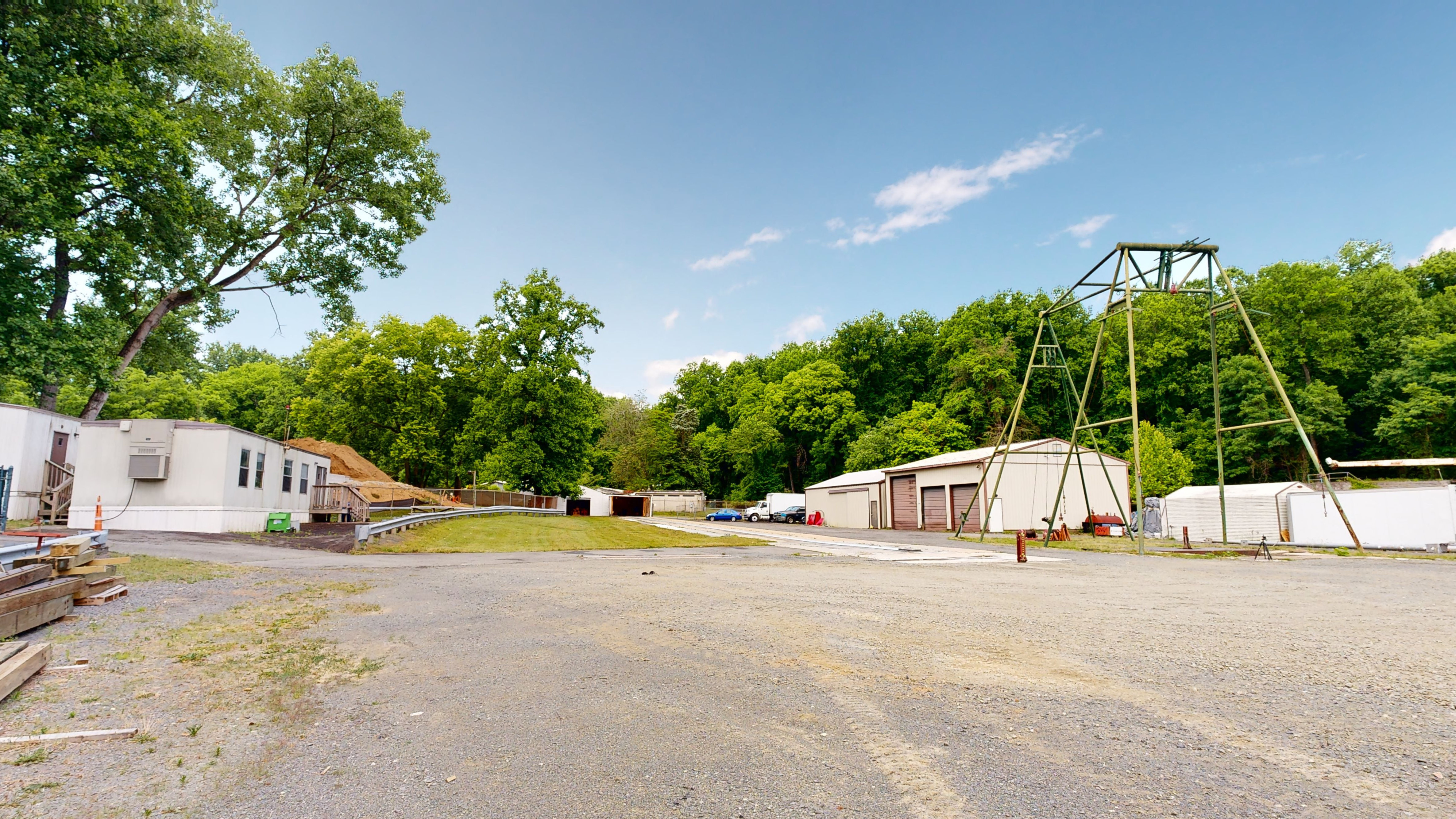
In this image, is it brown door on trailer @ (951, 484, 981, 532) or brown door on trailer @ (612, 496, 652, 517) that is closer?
brown door on trailer @ (951, 484, 981, 532)

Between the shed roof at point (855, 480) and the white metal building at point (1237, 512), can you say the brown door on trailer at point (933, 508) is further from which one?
the white metal building at point (1237, 512)

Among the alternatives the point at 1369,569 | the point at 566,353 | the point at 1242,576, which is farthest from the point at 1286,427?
the point at 566,353

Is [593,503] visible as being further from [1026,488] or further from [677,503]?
[1026,488]

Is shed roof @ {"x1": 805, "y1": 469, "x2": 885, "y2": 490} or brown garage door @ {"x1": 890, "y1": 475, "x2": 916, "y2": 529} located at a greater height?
shed roof @ {"x1": 805, "y1": 469, "x2": 885, "y2": 490}

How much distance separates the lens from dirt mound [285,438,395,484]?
38844 mm

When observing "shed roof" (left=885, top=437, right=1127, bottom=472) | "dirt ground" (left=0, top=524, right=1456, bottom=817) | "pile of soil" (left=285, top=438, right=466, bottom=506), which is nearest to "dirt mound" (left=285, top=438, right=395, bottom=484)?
"pile of soil" (left=285, top=438, right=466, bottom=506)

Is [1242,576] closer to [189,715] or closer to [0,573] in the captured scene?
[189,715]

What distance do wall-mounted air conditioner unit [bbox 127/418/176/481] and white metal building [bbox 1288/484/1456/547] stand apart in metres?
33.8

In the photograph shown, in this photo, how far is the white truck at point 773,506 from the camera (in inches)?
2127

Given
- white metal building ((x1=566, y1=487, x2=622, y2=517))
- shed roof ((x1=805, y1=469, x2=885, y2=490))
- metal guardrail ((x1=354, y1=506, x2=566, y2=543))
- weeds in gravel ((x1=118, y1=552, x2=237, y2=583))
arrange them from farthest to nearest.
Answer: white metal building ((x1=566, y1=487, x2=622, y2=517)) → shed roof ((x1=805, y1=469, x2=885, y2=490)) → metal guardrail ((x1=354, y1=506, x2=566, y2=543)) → weeds in gravel ((x1=118, y1=552, x2=237, y2=583))

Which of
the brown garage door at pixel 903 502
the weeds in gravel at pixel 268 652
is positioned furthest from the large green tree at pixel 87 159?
the brown garage door at pixel 903 502

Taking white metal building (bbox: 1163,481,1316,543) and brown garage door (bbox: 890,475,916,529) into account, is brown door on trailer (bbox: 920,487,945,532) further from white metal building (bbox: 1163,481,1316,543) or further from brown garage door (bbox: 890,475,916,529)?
white metal building (bbox: 1163,481,1316,543)

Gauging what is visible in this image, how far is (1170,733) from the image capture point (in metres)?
4.01

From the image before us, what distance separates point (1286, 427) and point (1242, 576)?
143 ft
